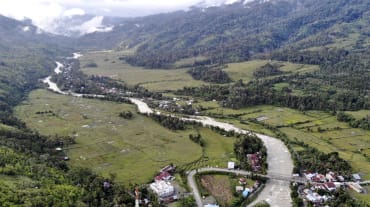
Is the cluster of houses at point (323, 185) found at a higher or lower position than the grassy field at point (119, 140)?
lower

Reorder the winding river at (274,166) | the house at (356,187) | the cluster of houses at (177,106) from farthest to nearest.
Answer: the cluster of houses at (177,106) → the house at (356,187) → the winding river at (274,166)

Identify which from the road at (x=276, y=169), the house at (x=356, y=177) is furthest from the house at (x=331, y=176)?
the road at (x=276, y=169)

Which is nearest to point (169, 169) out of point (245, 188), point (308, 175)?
point (245, 188)

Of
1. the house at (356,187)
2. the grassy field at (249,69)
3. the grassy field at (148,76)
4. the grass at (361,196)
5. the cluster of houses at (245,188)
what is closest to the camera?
the grass at (361,196)

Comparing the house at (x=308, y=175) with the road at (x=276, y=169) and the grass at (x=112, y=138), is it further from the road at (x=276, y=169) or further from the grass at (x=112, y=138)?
the grass at (x=112, y=138)

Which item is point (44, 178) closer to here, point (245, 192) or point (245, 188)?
point (245, 192)

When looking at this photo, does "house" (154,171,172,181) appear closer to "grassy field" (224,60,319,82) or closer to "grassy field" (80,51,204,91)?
"grassy field" (80,51,204,91)
